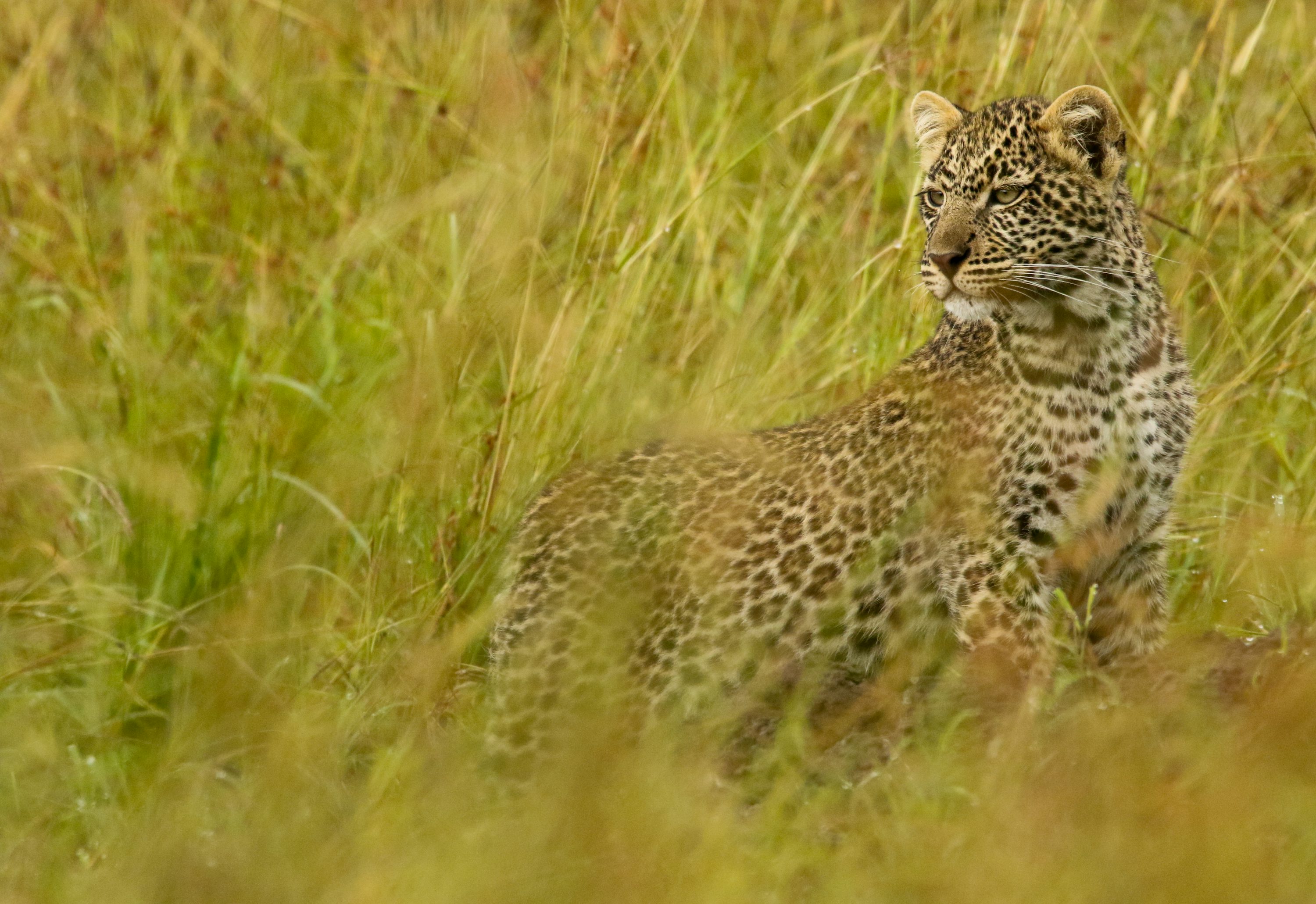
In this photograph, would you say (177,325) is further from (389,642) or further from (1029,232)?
(1029,232)

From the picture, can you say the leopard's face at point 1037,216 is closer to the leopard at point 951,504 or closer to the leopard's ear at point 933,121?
the leopard at point 951,504

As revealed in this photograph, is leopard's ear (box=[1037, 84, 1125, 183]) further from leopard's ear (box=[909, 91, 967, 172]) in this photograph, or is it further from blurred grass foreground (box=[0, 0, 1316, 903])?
blurred grass foreground (box=[0, 0, 1316, 903])

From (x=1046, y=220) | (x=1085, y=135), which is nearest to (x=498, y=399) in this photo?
(x=1046, y=220)

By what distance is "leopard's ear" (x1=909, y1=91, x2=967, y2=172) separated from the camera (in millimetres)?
5613

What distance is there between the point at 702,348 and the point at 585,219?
113 cm

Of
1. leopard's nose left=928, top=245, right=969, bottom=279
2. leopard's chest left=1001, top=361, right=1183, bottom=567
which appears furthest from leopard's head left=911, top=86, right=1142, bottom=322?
leopard's chest left=1001, top=361, right=1183, bottom=567

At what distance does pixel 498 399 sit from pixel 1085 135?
2.24 meters

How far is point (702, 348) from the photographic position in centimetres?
668

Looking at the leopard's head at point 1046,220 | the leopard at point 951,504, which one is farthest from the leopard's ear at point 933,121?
the leopard's head at point 1046,220

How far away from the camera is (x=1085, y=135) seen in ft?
16.8

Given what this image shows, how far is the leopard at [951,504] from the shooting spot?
5004 mm

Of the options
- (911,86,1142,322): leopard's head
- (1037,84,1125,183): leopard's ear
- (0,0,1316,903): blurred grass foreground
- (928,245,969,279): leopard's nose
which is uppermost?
(1037,84,1125,183): leopard's ear

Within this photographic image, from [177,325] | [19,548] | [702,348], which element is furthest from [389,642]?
[177,325]

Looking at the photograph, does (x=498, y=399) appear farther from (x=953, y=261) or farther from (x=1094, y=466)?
(x=1094, y=466)
